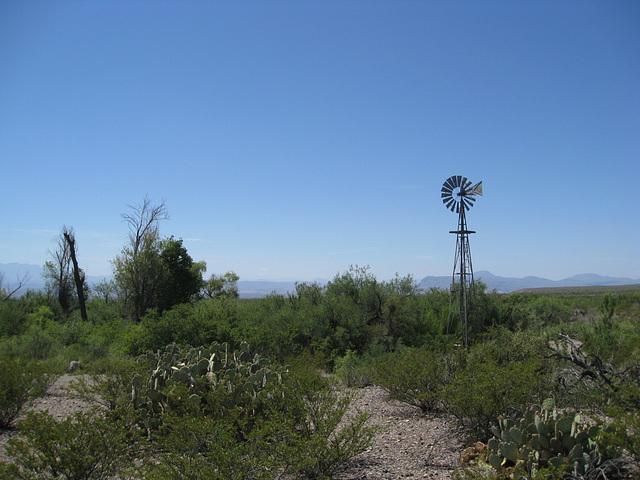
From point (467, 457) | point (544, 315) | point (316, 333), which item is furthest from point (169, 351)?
point (544, 315)

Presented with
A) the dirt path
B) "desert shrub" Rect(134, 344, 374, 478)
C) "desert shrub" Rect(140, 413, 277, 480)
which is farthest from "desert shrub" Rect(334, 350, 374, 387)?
"desert shrub" Rect(140, 413, 277, 480)

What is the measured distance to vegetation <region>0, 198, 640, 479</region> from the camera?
439 cm

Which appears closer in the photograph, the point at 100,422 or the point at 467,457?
the point at 100,422

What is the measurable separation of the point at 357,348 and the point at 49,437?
11003 millimetres

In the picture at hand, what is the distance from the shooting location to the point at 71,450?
13.7 ft

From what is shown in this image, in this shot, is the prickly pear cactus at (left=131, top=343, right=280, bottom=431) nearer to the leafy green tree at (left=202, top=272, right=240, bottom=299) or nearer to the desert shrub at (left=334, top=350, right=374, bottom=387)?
the desert shrub at (left=334, top=350, right=374, bottom=387)

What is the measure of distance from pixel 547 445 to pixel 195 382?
4.59 meters

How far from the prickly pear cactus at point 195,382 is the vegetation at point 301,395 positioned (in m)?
0.02

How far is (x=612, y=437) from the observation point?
167 inches

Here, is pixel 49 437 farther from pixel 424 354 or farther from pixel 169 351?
pixel 424 354

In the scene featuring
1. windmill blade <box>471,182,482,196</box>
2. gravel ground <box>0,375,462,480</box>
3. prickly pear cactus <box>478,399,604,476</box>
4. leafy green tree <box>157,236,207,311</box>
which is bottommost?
gravel ground <box>0,375,462,480</box>

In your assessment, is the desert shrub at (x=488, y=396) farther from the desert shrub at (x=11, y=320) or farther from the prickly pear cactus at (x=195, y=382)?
the desert shrub at (x=11, y=320)

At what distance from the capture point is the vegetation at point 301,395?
439 cm

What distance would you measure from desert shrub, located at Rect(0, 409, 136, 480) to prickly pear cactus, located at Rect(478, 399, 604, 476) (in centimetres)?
382
